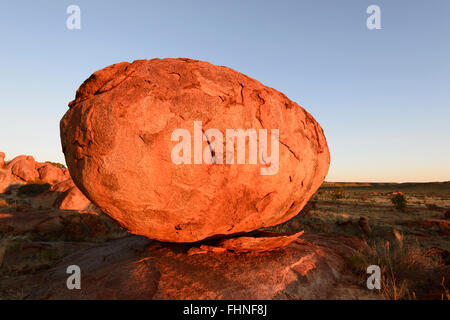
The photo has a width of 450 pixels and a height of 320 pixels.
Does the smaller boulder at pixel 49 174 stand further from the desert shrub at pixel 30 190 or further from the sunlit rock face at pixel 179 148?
the sunlit rock face at pixel 179 148

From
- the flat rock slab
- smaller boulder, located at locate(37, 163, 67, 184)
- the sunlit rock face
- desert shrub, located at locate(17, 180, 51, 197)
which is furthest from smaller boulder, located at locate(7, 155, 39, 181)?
the sunlit rock face

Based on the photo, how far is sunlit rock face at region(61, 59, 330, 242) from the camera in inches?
97.1

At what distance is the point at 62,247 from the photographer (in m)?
5.76

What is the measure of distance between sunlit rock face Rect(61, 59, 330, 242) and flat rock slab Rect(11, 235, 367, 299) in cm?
46

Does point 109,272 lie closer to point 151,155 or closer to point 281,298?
point 151,155

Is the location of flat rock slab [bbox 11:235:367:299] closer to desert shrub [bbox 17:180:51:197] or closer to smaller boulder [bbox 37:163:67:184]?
desert shrub [bbox 17:180:51:197]

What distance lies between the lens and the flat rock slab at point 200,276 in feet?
8.54

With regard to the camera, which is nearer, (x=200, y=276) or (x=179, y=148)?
(x=179, y=148)

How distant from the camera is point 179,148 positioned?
2.50 meters

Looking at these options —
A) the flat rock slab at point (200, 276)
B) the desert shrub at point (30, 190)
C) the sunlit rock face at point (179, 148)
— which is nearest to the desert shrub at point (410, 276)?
the flat rock slab at point (200, 276)

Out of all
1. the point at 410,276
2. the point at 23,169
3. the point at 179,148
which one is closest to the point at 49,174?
the point at 23,169

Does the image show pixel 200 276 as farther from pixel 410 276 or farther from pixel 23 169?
pixel 23 169

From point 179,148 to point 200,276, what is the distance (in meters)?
1.66
